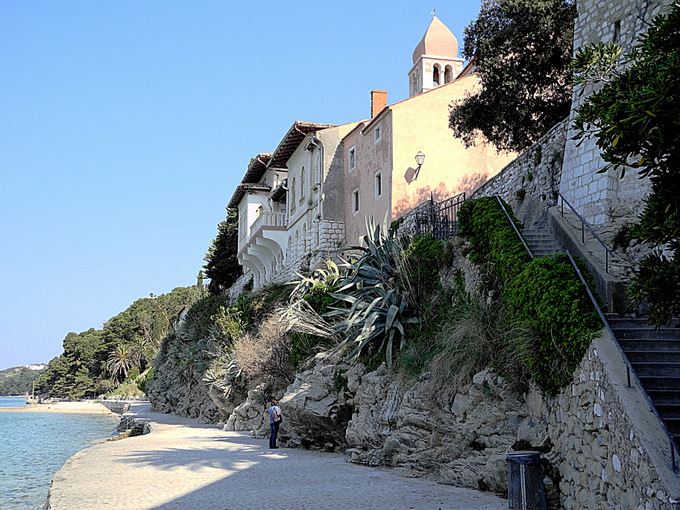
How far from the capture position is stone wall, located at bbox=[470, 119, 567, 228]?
646 inches

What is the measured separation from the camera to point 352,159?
3031cm

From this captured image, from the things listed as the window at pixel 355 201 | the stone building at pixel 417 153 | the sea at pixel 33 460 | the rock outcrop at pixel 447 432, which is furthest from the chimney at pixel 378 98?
the sea at pixel 33 460

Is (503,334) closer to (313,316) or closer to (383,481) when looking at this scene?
(383,481)

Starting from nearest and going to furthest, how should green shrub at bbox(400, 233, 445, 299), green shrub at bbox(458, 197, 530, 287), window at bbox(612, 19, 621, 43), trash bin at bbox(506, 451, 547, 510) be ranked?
trash bin at bbox(506, 451, 547, 510), green shrub at bbox(458, 197, 530, 287), window at bbox(612, 19, 621, 43), green shrub at bbox(400, 233, 445, 299)

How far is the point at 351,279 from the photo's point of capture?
60.0ft

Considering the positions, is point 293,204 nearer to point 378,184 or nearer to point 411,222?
point 378,184

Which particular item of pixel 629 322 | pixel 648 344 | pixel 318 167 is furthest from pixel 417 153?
pixel 648 344

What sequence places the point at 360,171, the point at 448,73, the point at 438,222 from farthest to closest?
the point at 448,73 → the point at 360,171 → the point at 438,222

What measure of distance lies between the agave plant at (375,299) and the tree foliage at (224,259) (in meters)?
33.7

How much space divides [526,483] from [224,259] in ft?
148

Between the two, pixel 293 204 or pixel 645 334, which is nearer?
pixel 645 334

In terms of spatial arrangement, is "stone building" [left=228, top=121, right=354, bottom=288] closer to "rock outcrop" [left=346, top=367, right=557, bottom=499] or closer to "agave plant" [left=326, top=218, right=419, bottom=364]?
"agave plant" [left=326, top=218, right=419, bottom=364]

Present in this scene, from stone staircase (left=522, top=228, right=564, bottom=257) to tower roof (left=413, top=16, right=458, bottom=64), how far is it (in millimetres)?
31565

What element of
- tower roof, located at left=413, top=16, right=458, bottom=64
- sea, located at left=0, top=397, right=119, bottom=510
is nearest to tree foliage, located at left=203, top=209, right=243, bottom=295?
sea, located at left=0, top=397, right=119, bottom=510
